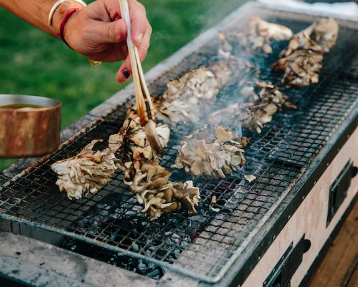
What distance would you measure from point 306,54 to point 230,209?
5.55 ft

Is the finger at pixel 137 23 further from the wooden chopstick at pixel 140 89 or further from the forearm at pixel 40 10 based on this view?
the forearm at pixel 40 10

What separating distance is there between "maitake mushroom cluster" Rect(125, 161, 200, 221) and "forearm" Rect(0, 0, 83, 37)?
3.53 ft

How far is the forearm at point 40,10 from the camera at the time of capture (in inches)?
107

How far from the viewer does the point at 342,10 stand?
476 cm

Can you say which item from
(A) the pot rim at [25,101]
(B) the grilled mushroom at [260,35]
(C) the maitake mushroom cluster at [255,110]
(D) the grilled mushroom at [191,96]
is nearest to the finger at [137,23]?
(A) the pot rim at [25,101]

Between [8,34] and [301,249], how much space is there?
6.06 metres

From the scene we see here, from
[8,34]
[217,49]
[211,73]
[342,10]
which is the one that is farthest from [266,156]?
[8,34]

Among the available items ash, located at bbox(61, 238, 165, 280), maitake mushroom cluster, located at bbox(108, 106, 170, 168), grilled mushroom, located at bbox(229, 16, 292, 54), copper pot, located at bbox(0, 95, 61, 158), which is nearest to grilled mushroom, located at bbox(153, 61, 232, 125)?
maitake mushroom cluster, located at bbox(108, 106, 170, 168)

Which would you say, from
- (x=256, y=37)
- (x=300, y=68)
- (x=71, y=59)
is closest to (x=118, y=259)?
(x=300, y=68)

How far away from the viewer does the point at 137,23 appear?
7.28 ft

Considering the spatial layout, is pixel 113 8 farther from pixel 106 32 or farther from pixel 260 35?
pixel 260 35

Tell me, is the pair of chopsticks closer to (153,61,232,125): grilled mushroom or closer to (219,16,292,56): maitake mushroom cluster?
(153,61,232,125): grilled mushroom

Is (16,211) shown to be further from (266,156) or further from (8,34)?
(8,34)

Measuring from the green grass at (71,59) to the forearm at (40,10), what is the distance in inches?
78.9
